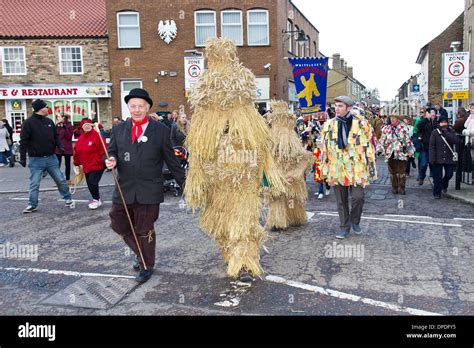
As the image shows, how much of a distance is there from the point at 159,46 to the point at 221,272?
70.1ft

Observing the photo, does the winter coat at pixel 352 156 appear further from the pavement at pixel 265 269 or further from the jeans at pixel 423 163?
the jeans at pixel 423 163

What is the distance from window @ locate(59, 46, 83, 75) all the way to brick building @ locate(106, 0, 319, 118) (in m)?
1.66

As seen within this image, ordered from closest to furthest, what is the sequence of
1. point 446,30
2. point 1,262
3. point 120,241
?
point 1,262
point 120,241
point 446,30

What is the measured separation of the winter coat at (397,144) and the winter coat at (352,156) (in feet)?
12.3

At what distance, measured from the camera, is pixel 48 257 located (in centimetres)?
606

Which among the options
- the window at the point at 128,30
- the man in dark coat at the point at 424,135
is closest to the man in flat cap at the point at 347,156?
the man in dark coat at the point at 424,135

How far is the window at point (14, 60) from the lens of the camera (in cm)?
2453

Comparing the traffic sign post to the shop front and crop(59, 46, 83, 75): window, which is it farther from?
crop(59, 46, 83, 75): window

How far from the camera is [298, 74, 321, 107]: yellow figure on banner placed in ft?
34.4

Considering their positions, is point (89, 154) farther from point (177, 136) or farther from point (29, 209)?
point (177, 136)

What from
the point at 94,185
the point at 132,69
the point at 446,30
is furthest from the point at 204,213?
the point at 446,30

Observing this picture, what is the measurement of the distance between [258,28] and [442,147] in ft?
57.6
